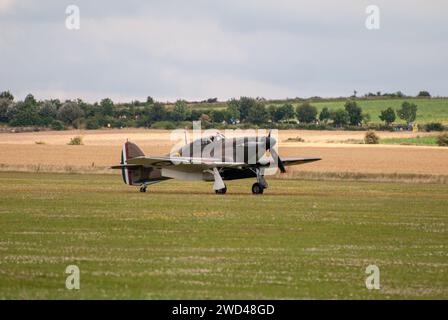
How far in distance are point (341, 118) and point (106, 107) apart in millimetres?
30043

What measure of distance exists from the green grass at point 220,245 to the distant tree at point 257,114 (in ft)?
249

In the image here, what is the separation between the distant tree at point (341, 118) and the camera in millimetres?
115938

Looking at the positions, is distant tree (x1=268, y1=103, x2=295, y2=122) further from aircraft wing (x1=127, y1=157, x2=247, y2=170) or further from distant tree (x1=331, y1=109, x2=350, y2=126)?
aircraft wing (x1=127, y1=157, x2=247, y2=170)

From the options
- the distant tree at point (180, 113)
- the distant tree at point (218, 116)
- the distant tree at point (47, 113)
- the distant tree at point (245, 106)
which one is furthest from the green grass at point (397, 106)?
the distant tree at point (218, 116)

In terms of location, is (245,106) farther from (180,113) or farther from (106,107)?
(106,107)

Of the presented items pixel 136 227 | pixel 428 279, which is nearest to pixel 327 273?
pixel 428 279

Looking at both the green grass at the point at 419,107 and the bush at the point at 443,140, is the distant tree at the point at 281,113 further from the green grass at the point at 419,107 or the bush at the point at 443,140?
the bush at the point at 443,140

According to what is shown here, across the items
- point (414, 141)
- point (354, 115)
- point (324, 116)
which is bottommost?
point (414, 141)

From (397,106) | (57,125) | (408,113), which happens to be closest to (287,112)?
(408,113)

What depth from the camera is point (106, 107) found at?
419 ft

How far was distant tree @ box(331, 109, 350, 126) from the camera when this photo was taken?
115938mm
